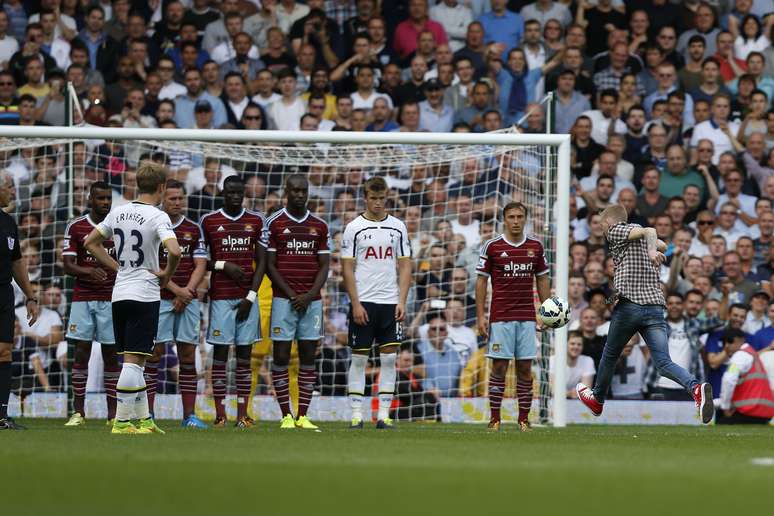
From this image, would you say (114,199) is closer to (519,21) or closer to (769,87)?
(519,21)

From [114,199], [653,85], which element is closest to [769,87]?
[653,85]

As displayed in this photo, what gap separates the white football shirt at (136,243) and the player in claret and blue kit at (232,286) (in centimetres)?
219

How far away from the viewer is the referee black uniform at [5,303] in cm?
1162

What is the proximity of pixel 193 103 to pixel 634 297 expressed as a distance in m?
8.85

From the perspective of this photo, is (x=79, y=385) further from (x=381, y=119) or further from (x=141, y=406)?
(x=381, y=119)

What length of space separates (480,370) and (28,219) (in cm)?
Answer: 574

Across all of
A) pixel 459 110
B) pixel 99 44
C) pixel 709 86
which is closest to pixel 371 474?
pixel 459 110

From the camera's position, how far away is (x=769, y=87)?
66.6 feet

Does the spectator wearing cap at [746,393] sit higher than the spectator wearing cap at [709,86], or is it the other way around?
the spectator wearing cap at [709,86]

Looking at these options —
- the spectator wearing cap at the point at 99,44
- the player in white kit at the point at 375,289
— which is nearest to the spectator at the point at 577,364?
the player in white kit at the point at 375,289

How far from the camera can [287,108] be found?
1903 centimetres

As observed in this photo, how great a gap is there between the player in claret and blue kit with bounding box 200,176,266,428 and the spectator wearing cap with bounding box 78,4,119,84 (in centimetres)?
705

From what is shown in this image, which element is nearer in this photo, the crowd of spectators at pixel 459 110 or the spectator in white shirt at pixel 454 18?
the crowd of spectators at pixel 459 110

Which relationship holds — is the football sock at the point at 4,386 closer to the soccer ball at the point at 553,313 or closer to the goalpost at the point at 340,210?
the goalpost at the point at 340,210
